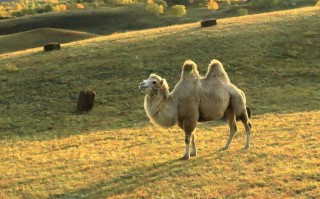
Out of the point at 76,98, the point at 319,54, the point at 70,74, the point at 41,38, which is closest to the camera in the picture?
the point at 76,98

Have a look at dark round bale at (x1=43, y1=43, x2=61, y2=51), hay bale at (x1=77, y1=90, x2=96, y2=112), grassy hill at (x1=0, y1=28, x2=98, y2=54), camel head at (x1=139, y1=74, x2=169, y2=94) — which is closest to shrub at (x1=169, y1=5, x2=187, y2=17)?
grassy hill at (x1=0, y1=28, x2=98, y2=54)

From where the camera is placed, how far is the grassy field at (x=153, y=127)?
12.0 m

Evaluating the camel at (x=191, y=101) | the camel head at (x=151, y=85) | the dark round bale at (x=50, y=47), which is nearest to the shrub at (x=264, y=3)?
the dark round bale at (x=50, y=47)

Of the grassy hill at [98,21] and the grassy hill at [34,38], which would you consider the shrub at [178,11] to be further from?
the grassy hill at [34,38]

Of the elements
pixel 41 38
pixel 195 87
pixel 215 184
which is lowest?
pixel 41 38

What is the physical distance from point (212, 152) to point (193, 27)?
3644 cm

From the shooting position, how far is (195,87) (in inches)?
560

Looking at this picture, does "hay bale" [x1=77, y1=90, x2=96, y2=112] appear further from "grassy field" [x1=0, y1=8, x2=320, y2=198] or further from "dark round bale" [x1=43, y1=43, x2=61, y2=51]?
"dark round bale" [x1=43, y1=43, x2=61, y2=51]

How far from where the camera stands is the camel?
1372 centimetres

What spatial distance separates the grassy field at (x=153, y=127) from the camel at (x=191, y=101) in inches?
50.8

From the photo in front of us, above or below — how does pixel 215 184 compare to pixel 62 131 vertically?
above

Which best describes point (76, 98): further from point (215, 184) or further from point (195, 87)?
point (215, 184)

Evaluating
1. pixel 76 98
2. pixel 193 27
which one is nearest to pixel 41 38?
pixel 193 27

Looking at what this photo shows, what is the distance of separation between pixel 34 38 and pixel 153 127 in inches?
2295
